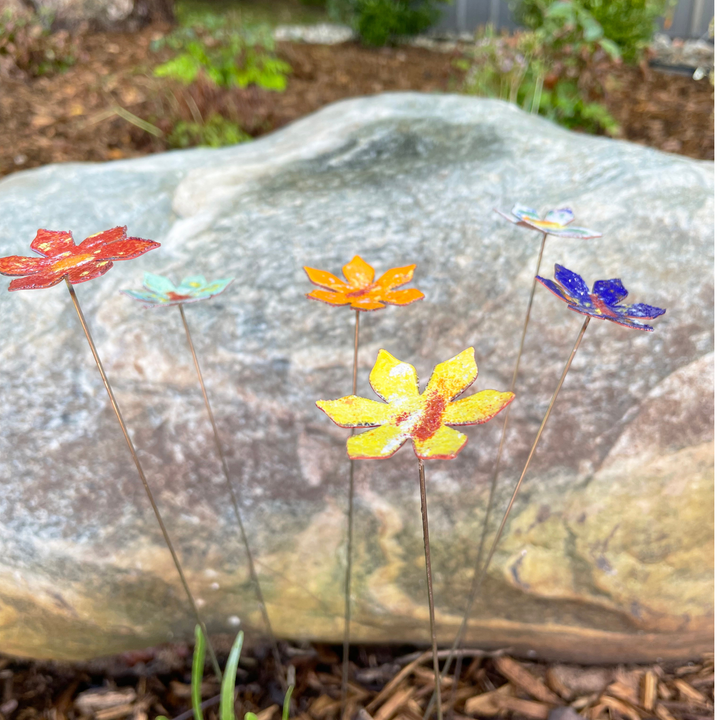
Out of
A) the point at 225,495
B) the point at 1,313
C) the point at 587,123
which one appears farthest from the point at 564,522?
the point at 587,123

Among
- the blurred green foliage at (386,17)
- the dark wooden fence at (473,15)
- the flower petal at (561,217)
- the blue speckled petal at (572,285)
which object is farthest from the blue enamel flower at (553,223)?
the dark wooden fence at (473,15)

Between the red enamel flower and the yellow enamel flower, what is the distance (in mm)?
390

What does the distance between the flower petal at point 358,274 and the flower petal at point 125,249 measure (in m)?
0.32

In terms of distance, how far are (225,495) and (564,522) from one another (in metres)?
0.81

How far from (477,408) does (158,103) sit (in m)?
4.60

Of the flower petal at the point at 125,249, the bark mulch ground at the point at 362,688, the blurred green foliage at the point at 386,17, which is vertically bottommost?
the bark mulch ground at the point at 362,688

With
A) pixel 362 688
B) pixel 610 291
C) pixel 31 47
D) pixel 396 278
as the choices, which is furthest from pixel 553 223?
pixel 31 47

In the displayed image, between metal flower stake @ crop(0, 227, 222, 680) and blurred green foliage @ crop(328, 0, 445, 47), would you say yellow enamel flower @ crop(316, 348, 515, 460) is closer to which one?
metal flower stake @ crop(0, 227, 222, 680)

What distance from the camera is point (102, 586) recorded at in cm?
143

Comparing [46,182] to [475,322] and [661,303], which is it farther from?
[661,303]

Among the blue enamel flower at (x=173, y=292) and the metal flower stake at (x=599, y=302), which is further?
the blue enamel flower at (x=173, y=292)

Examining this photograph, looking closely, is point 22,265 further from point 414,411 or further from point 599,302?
point 599,302

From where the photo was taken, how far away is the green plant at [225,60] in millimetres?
4797

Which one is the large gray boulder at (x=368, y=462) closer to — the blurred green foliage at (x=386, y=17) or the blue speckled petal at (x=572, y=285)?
the blue speckled petal at (x=572, y=285)
